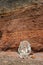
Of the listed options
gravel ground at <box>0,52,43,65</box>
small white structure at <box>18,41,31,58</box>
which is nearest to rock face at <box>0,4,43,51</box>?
small white structure at <box>18,41,31,58</box>

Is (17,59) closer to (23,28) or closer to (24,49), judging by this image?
(24,49)

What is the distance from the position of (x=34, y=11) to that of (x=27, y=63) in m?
2.15

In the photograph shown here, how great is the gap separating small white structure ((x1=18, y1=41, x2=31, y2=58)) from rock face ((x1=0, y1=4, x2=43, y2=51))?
0.26m

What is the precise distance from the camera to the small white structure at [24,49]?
26.7 ft

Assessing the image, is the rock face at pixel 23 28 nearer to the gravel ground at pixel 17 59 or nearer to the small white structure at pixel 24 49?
the small white structure at pixel 24 49

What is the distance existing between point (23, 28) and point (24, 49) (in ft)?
2.73

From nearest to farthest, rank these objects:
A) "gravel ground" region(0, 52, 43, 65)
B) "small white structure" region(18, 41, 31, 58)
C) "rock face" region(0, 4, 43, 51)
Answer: "gravel ground" region(0, 52, 43, 65) → "small white structure" region(18, 41, 31, 58) → "rock face" region(0, 4, 43, 51)

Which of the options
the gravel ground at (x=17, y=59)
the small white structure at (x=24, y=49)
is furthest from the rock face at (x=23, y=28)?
the gravel ground at (x=17, y=59)

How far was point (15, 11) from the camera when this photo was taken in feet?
28.9

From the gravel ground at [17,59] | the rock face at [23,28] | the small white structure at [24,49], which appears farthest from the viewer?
the rock face at [23,28]

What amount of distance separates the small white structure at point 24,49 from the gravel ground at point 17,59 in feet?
0.53

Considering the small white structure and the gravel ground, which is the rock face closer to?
the small white structure

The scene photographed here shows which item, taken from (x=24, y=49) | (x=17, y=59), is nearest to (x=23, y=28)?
(x=24, y=49)

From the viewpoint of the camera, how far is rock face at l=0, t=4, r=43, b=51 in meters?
8.70
